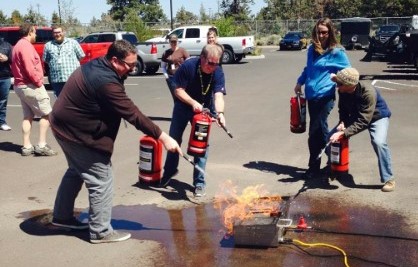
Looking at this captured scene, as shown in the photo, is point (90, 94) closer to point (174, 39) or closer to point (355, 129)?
point (355, 129)

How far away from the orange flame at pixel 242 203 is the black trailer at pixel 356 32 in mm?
39028

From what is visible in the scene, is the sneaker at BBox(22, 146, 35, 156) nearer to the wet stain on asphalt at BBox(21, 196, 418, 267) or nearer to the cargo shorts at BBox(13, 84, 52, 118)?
the cargo shorts at BBox(13, 84, 52, 118)

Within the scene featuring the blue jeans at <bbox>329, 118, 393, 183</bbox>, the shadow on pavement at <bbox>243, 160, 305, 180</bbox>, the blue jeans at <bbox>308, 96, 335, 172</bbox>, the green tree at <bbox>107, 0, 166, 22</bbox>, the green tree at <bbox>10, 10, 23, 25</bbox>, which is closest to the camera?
the blue jeans at <bbox>329, 118, 393, 183</bbox>

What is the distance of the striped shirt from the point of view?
8.85 m

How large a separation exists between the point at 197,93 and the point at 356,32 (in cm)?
4094

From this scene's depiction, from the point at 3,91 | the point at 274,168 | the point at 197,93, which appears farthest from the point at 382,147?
the point at 3,91

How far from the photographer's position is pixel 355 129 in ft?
20.2

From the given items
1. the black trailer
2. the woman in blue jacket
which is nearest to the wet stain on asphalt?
the woman in blue jacket

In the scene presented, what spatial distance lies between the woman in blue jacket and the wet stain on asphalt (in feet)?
3.31

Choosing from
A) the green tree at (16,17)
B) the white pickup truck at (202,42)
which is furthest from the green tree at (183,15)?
the white pickup truck at (202,42)

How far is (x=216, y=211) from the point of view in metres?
5.83

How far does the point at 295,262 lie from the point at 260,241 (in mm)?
384

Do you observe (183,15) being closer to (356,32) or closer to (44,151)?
(356,32)

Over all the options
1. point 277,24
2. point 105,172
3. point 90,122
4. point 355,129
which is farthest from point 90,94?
point 277,24
